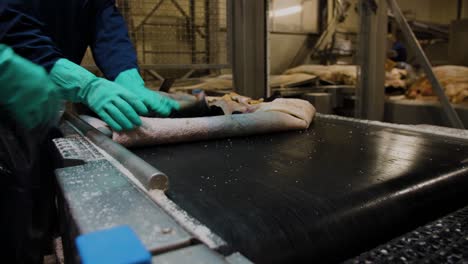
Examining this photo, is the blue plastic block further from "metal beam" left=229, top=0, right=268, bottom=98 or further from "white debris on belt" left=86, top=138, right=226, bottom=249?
"metal beam" left=229, top=0, right=268, bottom=98

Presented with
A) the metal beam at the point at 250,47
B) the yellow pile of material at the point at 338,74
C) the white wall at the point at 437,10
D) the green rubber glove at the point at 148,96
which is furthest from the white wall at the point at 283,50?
the green rubber glove at the point at 148,96

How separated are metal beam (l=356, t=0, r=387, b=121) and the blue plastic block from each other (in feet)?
8.21

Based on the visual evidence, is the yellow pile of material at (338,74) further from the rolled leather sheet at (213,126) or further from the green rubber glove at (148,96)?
the green rubber glove at (148,96)

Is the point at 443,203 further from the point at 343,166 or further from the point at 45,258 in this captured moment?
the point at 45,258

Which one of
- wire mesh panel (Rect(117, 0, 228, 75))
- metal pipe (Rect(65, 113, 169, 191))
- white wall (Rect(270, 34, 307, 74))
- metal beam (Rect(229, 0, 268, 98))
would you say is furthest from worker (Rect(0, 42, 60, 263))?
white wall (Rect(270, 34, 307, 74))

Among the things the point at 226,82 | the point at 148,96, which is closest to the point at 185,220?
the point at 148,96

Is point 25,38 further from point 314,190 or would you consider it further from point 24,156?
point 314,190

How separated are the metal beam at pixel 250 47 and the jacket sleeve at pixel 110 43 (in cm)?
105

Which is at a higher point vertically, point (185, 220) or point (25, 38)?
point (25, 38)

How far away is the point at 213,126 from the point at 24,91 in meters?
0.56

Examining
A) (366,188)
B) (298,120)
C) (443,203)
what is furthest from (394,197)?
(298,120)

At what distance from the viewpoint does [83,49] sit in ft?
4.91

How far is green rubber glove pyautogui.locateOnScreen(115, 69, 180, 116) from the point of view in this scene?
117cm

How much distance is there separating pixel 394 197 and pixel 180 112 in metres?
0.85
